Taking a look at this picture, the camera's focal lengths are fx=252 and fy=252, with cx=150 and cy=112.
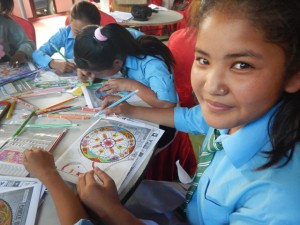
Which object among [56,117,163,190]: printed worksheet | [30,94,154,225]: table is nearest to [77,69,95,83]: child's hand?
[30,94,154,225]: table

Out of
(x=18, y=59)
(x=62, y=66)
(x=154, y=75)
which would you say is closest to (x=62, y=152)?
(x=154, y=75)

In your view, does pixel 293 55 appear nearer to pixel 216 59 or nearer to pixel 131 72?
pixel 216 59

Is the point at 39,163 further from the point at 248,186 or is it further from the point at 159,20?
the point at 159,20

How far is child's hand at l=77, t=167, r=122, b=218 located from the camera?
57 centimetres

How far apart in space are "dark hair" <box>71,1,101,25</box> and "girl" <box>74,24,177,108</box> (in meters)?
0.42

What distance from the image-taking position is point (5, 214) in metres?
0.54

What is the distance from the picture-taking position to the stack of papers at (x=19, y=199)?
54 cm

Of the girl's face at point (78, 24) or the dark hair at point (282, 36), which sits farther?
the girl's face at point (78, 24)

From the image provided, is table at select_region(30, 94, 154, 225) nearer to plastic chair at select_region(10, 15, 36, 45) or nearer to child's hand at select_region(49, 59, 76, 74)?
child's hand at select_region(49, 59, 76, 74)

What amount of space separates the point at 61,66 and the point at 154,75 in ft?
1.59

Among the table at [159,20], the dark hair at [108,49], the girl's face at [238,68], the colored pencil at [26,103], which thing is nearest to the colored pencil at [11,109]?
the colored pencil at [26,103]

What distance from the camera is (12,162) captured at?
2.24ft

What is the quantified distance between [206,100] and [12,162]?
0.54 meters

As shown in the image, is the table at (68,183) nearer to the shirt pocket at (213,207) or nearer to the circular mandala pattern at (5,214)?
the circular mandala pattern at (5,214)
